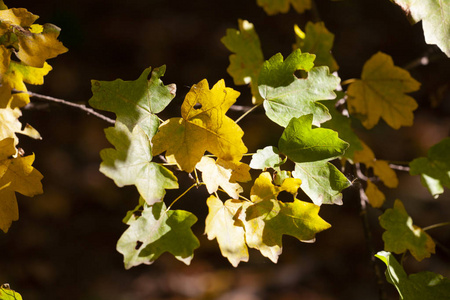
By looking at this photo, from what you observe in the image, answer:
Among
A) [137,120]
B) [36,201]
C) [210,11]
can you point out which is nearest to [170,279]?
[36,201]

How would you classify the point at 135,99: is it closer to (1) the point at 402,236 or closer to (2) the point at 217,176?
(2) the point at 217,176

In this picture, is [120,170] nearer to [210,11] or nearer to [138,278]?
[138,278]

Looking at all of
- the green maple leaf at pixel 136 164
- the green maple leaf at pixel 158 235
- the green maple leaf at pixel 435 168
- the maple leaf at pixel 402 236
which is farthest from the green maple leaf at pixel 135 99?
the green maple leaf at pixel 435 168

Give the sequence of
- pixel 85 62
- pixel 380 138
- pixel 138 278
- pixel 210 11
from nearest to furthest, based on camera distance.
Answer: pixel 138 278
pixel 380 138
pixel 85 62
pixel 210 11

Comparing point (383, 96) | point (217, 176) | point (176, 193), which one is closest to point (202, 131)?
point (217, 176)

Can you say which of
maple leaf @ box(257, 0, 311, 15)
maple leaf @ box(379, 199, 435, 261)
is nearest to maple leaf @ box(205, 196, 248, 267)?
maple leaf @ box(379, 199, 435, 261)
